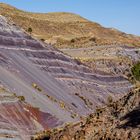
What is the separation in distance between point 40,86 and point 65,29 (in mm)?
100332

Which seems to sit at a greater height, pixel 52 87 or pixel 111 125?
pixel 52 87

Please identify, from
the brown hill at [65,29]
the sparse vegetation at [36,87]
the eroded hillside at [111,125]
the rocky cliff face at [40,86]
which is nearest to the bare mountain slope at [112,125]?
the eroded hillside at [111,125]

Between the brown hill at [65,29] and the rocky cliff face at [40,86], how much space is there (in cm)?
4080

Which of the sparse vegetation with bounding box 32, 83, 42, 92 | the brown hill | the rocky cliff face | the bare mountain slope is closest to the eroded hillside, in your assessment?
the bare mountain slope

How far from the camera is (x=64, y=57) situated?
6731cm

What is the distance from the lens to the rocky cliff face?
40581 millimetres

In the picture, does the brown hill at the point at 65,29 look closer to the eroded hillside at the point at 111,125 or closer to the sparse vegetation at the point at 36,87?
the sparse vegetation at the point at 36,87

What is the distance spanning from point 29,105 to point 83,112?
33.6 feet

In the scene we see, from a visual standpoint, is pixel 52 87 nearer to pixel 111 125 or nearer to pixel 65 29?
pixel 111 125

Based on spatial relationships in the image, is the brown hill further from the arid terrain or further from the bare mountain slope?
the bare mountain slope

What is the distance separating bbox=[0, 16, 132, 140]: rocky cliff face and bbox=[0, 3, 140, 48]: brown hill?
40.8 meters

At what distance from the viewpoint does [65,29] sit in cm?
15225

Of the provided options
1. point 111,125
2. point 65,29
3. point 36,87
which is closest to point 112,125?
point 111,125

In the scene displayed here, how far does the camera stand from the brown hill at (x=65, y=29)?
120 metres
